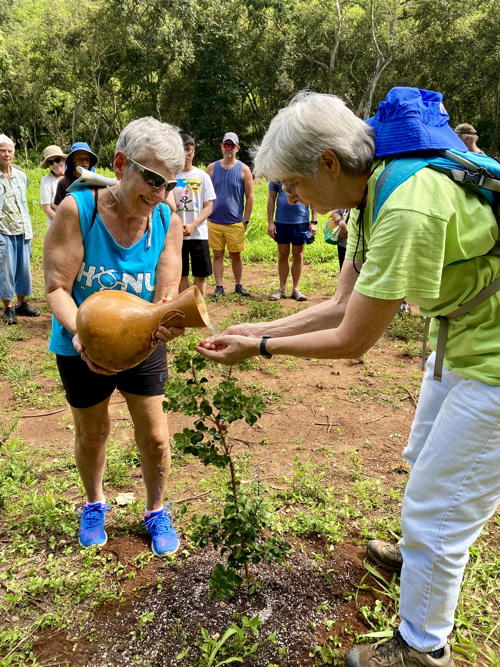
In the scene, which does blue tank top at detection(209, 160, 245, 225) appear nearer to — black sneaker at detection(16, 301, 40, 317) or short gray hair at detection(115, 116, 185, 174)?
black sneaker at detection(16, 301, 40, 317)

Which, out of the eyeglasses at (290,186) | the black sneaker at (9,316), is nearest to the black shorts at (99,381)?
the eyeglasses at (290,186)

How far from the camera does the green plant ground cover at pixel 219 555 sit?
6.91 feet

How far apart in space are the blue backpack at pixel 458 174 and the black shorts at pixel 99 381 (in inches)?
47.4

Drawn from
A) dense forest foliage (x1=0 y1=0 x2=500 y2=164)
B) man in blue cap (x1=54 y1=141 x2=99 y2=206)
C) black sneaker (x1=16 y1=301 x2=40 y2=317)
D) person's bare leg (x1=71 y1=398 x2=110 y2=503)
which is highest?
dense forest foliage (x1=0 y1=0 x2=500 y2=164)

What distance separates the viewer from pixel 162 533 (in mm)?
2594

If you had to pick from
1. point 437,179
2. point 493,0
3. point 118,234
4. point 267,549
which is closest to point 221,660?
point 267,549

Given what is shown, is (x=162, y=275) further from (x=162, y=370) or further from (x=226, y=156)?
(x=226, y=156)

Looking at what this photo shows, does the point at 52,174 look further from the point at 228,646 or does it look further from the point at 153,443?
the point at 228,646

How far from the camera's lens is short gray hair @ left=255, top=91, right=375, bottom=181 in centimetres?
155

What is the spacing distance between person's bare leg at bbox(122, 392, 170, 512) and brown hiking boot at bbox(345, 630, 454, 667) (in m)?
1.12

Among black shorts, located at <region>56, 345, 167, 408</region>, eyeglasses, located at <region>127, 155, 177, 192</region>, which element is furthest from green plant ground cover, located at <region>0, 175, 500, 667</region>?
eyeglasses, located at <region>127, 155, 177, 192</region>

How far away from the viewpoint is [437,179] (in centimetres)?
145

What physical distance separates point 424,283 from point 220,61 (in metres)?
25.3

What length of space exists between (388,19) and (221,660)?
27.5m
